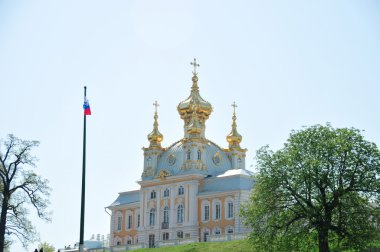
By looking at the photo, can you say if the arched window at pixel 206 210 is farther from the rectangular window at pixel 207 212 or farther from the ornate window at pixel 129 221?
the ornate window at pixel 129 221

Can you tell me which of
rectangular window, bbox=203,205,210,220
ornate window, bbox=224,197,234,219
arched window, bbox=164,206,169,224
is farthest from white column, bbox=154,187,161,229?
ornate window, bbox=224,197,234,219

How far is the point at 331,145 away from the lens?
38875mm

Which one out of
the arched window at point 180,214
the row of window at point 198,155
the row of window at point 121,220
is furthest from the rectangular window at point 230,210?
the row of window at point 121,220

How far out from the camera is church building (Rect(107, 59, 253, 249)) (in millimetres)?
70688

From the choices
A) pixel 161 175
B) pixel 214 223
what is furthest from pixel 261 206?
pixel 161 175

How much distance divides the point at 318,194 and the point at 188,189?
115ft

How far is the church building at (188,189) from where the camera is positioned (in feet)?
232

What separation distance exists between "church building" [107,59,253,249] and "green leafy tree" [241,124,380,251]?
2782 cm

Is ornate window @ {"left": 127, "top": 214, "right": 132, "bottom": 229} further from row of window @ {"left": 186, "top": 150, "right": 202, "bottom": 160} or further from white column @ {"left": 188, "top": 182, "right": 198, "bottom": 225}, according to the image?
row of window @ {"left": 186, "top": 150, "right": 202, "bottom": 160}

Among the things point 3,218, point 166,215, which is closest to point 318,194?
point 3,218

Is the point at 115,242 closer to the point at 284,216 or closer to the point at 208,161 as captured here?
the point at 208,161

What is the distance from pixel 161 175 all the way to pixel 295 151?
37299mm

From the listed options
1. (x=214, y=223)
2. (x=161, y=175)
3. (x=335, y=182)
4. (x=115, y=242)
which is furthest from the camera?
(x=115, y=242)

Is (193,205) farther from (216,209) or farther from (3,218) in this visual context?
(3,218)
